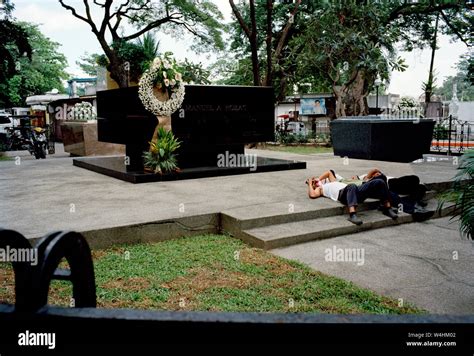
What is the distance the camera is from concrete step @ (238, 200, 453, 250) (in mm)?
5870

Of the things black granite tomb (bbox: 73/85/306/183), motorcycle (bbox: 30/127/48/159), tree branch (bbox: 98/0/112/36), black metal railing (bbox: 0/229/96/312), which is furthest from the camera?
tree branch (bbox: 98/0/112/36)

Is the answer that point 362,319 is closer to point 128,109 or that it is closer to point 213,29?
point 128,109

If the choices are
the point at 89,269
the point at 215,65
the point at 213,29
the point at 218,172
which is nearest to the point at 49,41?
the point at 215,65

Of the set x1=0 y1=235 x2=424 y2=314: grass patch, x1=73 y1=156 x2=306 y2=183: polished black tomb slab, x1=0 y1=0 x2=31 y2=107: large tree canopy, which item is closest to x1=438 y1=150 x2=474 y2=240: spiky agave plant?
x1=0 y1=235 x2=424 y2=314: grass patch

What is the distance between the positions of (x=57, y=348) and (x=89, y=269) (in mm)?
552

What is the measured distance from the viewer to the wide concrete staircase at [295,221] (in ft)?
19.7

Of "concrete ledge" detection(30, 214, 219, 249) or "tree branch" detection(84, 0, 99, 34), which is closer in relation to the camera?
"concrete ledge" detection(30, 214, 219, 249)

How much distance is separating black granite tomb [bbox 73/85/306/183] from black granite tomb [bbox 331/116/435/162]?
13.4 ft

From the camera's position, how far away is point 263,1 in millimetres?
25766

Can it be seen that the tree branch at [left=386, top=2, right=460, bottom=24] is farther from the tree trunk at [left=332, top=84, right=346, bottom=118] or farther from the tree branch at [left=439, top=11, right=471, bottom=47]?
the tree trunk at [left=332, top=84, right=346, bottom=118]

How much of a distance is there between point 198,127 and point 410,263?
21.5 feet

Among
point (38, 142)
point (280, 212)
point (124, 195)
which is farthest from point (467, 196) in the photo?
point (38, 142)

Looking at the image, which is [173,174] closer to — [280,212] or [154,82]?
[154,82]

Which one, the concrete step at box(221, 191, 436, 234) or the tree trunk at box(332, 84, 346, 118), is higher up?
the tree trunk at box(332, 84, 346, 118)
